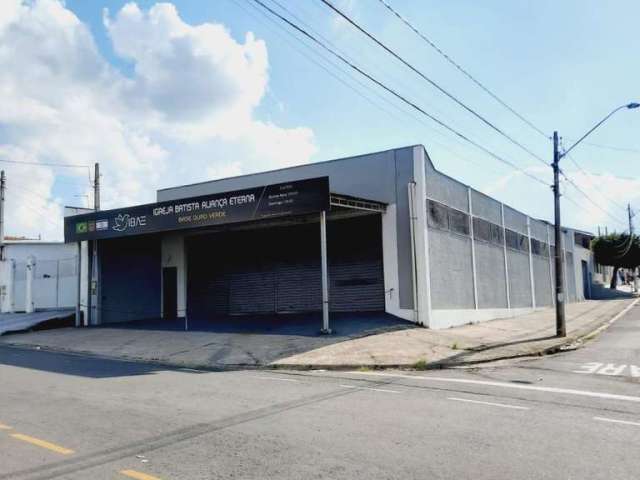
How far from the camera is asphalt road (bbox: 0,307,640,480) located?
528cm

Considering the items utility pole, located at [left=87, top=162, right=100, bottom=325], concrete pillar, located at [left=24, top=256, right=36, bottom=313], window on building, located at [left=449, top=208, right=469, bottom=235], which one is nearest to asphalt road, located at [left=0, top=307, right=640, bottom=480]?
window on building, located at [left=449, top=208, right=469, bottom=235]

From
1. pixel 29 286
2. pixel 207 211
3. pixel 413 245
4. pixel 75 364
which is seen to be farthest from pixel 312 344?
pixel 29 286

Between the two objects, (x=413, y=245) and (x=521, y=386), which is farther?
(x=413, y=245)

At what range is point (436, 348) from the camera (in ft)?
51.2

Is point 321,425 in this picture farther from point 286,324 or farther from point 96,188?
point 96,188

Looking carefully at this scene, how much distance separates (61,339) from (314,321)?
9519 mm

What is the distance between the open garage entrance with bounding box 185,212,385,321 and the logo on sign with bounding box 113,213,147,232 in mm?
4452

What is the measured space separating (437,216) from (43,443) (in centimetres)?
1710

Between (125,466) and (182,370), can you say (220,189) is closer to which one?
(182,370)

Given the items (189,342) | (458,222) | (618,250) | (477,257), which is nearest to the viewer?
(189,342)

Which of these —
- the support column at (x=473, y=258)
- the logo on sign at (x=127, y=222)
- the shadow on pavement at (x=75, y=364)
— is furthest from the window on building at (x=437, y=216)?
the shadow on pavement at (x=75, y=364)

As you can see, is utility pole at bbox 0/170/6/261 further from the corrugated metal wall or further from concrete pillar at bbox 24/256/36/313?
the corrugated metal wall

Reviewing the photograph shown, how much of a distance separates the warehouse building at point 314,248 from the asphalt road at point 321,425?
7444 mm

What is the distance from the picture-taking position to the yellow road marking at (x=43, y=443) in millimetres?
5848
